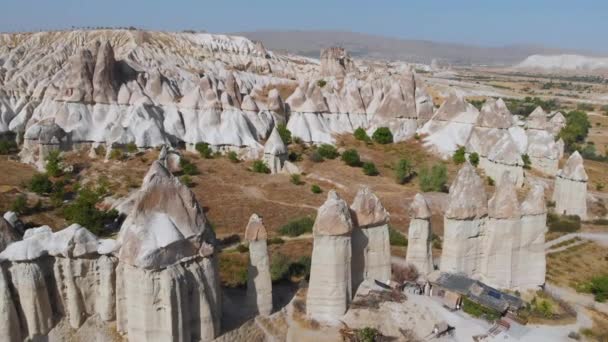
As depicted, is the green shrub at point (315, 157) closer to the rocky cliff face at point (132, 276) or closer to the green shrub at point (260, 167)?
the green shrub at point (260, 167)

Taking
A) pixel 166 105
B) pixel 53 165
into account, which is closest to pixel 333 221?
pixel 53 165

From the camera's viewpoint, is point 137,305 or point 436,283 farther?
point 436,283

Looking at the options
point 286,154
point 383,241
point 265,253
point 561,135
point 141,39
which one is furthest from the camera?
point 141,39

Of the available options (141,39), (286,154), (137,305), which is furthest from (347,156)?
(141,39)

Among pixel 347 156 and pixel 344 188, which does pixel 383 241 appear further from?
pixel 347 156

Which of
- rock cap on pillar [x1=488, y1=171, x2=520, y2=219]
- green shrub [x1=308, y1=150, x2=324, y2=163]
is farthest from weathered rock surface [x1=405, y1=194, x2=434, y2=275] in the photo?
green shrub [x1=308, y1=150, x2=324, y2=163]

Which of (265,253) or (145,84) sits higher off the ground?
(145,84)

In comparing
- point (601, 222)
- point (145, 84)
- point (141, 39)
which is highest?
point (141, 39)
